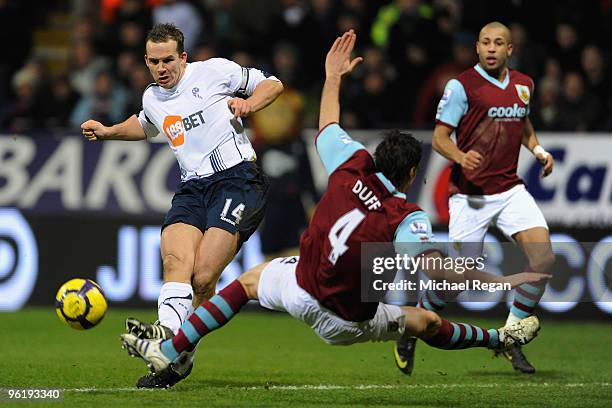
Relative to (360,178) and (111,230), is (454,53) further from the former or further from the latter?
(360,178)

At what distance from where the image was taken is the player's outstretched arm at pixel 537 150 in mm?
10273

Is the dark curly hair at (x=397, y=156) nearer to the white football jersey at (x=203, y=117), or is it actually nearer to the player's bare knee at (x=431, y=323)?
the player's bare knee at (x=431, y=323)

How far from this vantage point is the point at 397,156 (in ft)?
25.2

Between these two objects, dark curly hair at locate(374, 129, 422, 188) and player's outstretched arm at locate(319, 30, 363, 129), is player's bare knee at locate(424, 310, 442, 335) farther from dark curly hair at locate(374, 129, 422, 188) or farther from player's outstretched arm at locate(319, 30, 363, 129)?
player's outstretched arm at locate(319, 30, 363, 129)

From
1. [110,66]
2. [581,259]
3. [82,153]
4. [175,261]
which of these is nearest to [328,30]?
[110,66]

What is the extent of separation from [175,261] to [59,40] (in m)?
12.5

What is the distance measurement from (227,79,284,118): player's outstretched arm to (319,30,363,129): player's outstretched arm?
92 centimetres

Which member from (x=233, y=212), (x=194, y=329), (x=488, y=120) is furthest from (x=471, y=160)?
(x=194, y=329)

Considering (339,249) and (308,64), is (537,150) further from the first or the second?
(308,64)

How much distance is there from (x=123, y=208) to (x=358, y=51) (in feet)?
13.9

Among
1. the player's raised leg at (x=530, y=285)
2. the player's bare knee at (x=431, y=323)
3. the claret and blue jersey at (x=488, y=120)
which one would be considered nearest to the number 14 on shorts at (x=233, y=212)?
the player's bare knee at (x=431, y=323)

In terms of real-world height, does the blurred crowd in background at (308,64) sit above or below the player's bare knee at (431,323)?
above

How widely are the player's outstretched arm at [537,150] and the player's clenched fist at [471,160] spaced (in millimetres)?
711

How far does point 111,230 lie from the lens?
14742 mm
